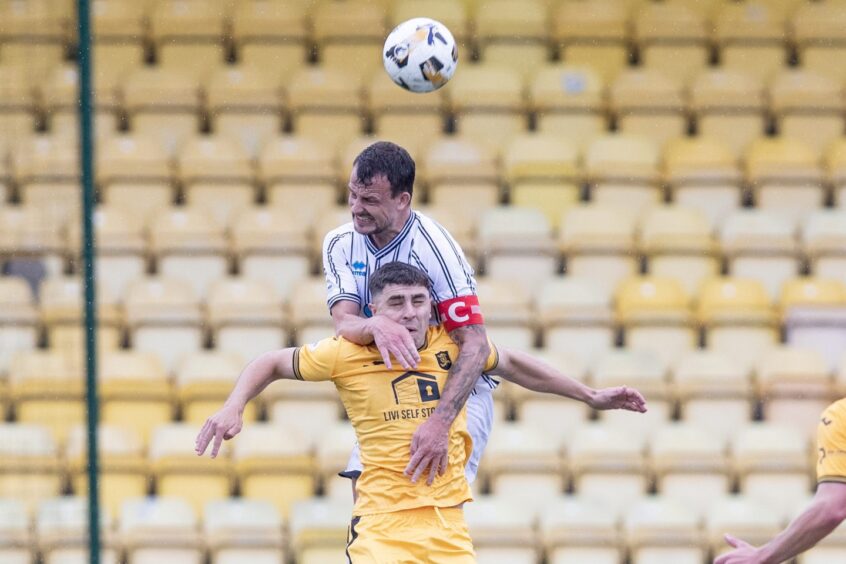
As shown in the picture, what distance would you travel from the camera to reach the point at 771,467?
9523 mm

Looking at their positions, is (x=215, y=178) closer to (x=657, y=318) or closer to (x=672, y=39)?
(x=657, y=318)

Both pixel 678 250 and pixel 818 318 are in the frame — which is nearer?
pixel 818 318

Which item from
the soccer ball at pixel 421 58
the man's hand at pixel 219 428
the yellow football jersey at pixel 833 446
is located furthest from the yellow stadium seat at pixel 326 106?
the yellow football jersey at pixel 833 446

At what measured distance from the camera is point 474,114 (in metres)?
11.4

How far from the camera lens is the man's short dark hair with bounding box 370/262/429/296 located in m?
5.63

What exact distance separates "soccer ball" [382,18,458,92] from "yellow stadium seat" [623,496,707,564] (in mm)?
3483

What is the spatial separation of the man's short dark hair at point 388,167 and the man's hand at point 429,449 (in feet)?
2.80

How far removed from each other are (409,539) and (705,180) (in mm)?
6011

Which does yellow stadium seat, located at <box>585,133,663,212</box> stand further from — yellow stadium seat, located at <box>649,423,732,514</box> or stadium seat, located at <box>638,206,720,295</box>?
yellow stadium seat, located at <box>649,423,732,514</box>

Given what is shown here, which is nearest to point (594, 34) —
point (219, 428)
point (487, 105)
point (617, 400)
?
point (487, 105)

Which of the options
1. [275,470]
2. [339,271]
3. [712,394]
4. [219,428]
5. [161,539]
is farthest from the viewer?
[712,394]

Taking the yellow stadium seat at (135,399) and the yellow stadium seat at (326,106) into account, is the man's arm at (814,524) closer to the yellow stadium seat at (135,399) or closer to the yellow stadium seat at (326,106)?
the yellow stadium seat at (135,399)

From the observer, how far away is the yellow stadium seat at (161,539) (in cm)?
883

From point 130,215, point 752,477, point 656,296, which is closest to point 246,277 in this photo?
point 130,215
